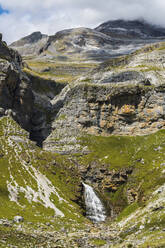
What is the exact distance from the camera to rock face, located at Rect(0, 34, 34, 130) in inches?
4422

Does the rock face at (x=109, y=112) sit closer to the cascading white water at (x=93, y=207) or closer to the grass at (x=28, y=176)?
the grass at (x=28, y=176)

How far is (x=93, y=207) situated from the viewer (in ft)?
251

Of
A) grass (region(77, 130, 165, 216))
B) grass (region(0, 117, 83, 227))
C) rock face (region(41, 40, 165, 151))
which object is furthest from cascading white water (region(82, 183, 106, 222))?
rock face (region(41, 40, 165, 151))

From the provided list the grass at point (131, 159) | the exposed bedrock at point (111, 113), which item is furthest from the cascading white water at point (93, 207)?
the exposed bedrock at point (111, 113)

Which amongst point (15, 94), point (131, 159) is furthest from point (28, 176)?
point (15, 94)

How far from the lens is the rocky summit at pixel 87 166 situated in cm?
4466

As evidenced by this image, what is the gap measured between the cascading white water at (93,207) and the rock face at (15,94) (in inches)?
1791

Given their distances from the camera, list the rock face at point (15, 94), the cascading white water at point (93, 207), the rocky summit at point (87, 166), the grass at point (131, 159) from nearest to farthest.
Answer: the rocky summit at point (87, 166)
the cascading white water at point (93, 207)
the grass at point (131, 159)
the rock face at point (15, 94)

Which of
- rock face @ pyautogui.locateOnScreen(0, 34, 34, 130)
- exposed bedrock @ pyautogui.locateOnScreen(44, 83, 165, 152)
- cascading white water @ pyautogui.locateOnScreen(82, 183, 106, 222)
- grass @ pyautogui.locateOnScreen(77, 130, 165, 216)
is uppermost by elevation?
rock face @ pyautogui.locateOnScreen(0, 34, 34, 130)

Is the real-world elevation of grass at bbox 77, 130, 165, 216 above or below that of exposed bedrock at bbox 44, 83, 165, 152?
below

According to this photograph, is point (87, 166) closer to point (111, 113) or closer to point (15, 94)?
point (111, 113)

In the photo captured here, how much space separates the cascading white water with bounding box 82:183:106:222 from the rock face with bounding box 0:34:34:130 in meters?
45.5

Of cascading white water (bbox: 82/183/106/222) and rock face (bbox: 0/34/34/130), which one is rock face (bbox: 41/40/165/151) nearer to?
rock face (bbox: 0/34/34/130)

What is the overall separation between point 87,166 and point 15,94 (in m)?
53.9
